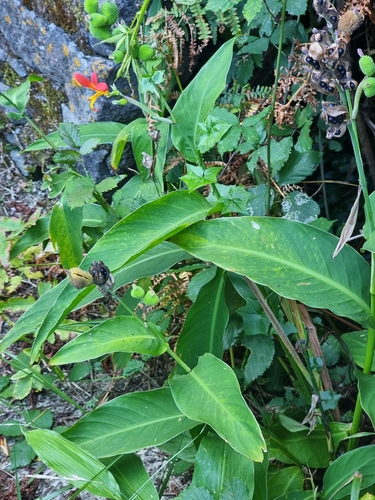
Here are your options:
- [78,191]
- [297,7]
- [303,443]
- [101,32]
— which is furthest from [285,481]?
[297,7]

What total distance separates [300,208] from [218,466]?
0.64 metres

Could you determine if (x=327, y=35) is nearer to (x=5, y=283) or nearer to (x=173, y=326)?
(x=173, y=326)

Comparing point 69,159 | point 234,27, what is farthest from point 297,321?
point 234,27

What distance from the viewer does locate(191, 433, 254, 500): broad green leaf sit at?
946 millimetres

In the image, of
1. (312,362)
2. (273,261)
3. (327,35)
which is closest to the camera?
(327,35)

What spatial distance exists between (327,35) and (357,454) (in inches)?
30.4

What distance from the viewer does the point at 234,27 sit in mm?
1383

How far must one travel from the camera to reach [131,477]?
103 centimetres

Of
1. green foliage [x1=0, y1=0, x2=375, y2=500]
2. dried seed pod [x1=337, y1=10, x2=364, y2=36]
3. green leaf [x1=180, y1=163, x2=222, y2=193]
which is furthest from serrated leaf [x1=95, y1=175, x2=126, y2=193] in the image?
dried seed pod [x1=337, y1=10, x2=364, y2=36]

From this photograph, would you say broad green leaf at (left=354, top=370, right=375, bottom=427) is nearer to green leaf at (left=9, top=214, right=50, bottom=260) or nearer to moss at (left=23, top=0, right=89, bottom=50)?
green leaf at (left=9, top=214, right=50, bottom=260)

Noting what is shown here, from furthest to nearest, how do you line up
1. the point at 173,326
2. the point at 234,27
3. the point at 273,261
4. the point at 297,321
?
the point at 173,326, the point at 234,27, the point at 297,321, the point at 273,261

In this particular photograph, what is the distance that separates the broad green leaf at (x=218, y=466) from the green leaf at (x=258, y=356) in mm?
217

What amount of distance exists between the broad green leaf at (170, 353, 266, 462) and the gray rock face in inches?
44.0

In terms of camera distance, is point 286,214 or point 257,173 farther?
point 257,173
